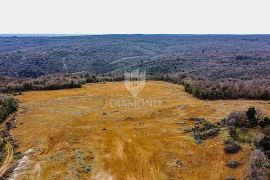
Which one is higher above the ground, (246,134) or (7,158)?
(246,134)

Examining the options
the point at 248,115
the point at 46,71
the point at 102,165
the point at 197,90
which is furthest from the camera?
the point at 46,71

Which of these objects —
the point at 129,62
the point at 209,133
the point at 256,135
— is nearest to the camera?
the point at 256,135

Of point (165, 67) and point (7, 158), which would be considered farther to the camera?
point (165, 67)

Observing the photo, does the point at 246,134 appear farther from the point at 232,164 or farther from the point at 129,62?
the point at 129,62

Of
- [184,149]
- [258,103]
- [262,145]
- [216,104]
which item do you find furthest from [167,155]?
[258,103]

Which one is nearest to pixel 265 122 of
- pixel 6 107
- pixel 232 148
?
pixel 232 148

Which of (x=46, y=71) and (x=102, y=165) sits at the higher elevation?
(x=102, y=165)

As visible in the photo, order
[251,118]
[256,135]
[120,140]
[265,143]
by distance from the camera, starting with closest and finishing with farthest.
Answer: [265,143]
[256,135]
[120,140]
[251,118]

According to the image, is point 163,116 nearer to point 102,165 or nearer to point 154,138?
point 154,138

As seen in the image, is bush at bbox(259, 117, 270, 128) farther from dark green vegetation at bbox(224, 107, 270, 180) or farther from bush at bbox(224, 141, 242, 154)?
bush at bbox(224, 141, 242, 154)
